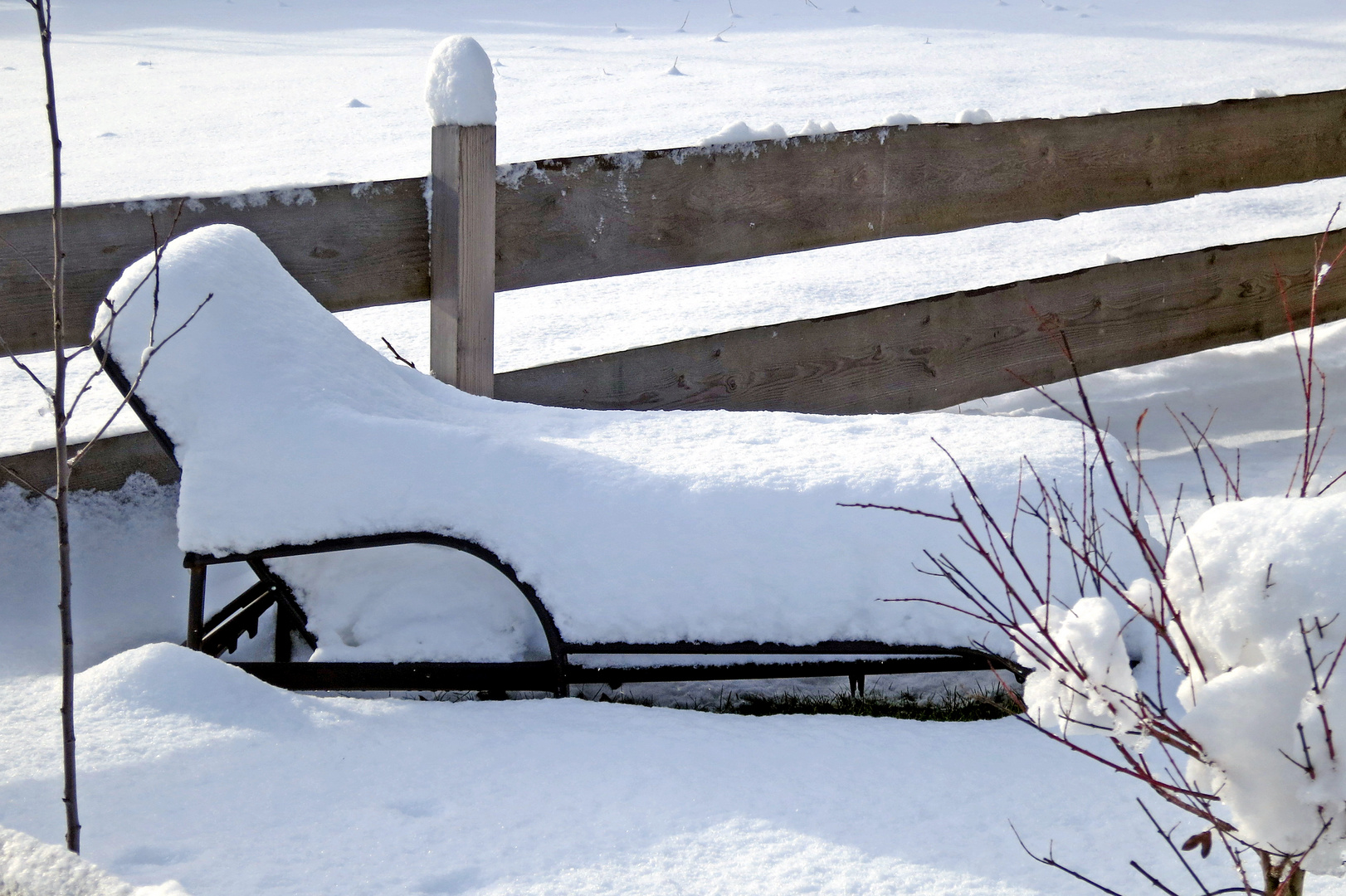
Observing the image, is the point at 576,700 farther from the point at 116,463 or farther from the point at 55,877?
the point at 116,463

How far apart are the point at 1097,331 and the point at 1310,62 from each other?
735 centimetres

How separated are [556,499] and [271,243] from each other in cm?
113

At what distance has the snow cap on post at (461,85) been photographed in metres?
2.62

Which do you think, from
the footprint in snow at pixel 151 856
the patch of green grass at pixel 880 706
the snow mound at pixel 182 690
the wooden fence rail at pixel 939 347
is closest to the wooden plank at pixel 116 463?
the wooden fence rail at pixel 939 347

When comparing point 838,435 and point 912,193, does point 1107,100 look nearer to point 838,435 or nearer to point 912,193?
point 912,193

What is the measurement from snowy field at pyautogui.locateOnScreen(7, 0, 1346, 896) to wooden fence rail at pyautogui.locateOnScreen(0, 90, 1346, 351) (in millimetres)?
373

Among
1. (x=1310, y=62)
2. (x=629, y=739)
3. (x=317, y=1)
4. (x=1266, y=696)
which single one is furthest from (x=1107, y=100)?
(x=317, y=1)

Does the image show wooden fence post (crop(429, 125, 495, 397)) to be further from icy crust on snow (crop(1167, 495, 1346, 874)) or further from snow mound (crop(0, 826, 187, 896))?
icy crust on snow (crop(1167, 495, 1346, 874))

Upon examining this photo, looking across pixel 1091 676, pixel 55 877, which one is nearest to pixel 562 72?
pixel 55 877

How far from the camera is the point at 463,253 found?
2.71 m

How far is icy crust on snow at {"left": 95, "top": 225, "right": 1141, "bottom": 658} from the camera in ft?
6.64

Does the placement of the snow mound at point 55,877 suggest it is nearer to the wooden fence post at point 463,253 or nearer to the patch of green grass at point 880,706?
the patch of green grass at point 880,706

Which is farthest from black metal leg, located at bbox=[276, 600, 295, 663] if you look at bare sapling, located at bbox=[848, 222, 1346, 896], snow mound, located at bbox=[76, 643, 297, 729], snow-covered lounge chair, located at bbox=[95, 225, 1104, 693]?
bare sapling, located at bbox=[848, 222, 1346, 896]

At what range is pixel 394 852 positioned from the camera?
5.48 feet
